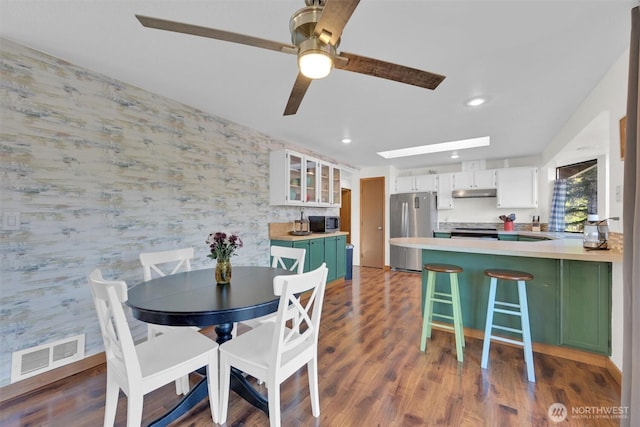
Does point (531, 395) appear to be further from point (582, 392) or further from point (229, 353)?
point (229, 353)

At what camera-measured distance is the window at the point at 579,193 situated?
3.51 metres

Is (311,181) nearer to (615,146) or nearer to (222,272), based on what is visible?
(222,272)

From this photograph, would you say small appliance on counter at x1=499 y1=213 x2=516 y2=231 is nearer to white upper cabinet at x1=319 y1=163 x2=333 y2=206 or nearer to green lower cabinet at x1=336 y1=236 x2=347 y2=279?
green lower cabinet at x1=336 y1=236 x2=347 y2=279

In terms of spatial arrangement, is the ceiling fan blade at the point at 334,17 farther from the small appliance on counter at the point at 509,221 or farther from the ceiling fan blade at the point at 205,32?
the small appliance on counter at the point at 509,221

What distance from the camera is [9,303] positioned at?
176 cm

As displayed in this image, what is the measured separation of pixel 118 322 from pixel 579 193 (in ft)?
17.7

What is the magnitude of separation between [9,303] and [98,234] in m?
0.64

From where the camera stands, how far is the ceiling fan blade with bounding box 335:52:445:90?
1289 mm

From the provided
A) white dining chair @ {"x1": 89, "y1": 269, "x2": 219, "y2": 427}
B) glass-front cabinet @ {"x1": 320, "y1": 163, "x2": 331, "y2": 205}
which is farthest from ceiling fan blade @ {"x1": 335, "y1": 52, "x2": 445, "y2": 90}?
glass-front cabinet @ {"x1": 320, "y1": 163, "x2": 331, "y2": 205}

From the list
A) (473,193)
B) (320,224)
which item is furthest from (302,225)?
(473,193)

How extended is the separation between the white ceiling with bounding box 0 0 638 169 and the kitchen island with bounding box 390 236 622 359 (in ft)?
4.66

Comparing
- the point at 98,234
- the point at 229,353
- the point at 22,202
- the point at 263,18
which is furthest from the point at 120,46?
the point at 229,353

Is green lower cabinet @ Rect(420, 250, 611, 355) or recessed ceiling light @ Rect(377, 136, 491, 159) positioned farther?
recessed ceiling light @ Rect(377, 136, 491, 159)

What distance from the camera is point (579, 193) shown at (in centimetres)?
381
